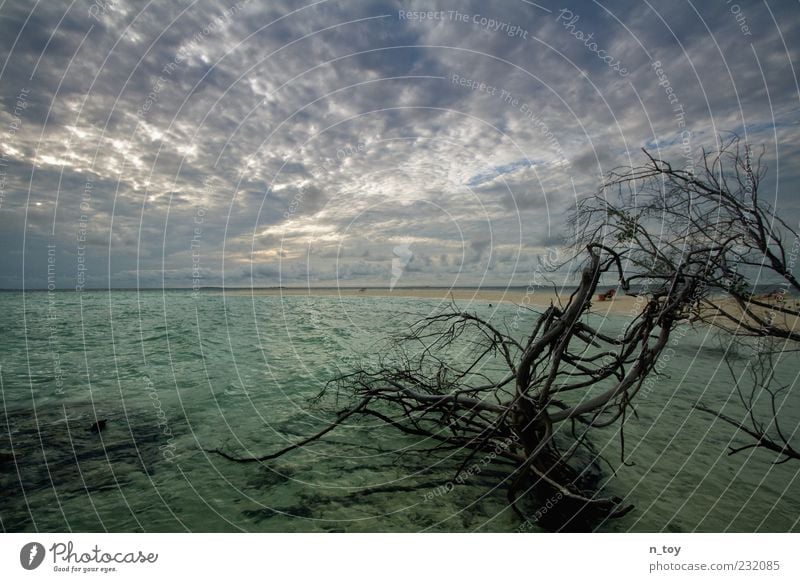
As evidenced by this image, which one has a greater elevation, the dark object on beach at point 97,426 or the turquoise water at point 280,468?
the dark object on beach at point 97,426

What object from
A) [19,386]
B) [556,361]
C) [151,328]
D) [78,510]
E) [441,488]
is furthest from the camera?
[151,328]

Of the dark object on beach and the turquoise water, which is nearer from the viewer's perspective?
the turquoise water

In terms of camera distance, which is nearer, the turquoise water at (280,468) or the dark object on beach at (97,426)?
the turquoise water at (280,468)

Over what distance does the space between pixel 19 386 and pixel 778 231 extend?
53.8 feet

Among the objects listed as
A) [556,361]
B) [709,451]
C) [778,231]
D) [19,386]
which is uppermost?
[778,231]

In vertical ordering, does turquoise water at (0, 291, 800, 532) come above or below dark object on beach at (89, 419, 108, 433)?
below

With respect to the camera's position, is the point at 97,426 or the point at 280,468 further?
the point at 97,426

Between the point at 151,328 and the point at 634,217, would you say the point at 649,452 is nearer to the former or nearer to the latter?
the point at 634,217

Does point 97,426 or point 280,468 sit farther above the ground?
point 97,426

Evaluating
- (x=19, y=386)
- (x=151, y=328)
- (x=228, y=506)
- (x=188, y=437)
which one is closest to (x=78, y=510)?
(x=228, y=506)

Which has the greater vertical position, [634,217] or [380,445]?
[634,217]
